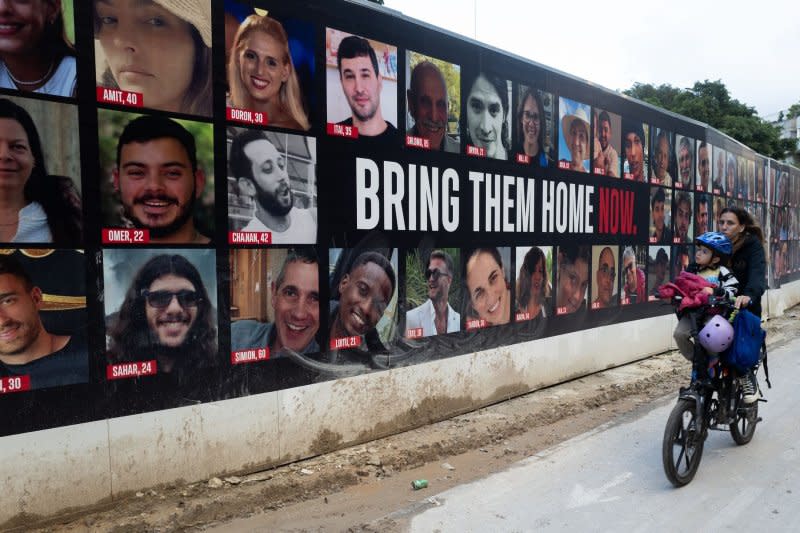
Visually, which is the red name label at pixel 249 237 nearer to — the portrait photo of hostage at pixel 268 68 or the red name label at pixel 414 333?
the portrait photo of hostage at pixel 268 68

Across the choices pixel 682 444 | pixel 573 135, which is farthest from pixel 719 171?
pixel 682 444

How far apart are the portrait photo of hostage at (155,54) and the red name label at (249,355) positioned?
1962mm

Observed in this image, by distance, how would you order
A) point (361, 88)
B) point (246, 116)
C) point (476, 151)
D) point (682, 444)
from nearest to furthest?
point (682, 444) < point (246, 116) < point (361, 88) < point (476, 151)

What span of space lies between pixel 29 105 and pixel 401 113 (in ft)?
11.6

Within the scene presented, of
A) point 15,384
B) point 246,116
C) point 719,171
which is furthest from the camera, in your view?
point 719,171

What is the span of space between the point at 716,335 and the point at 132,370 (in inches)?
185

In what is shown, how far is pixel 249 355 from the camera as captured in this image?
518 centimetres

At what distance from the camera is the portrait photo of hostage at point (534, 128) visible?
8156 millimetres

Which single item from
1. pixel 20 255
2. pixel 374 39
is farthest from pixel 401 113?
pixel 20 255

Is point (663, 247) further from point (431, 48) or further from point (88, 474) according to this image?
point (88, 474)

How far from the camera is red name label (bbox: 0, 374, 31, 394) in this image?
394 cm

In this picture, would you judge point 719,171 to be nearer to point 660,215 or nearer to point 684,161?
point 684,161

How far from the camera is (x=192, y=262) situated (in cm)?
480

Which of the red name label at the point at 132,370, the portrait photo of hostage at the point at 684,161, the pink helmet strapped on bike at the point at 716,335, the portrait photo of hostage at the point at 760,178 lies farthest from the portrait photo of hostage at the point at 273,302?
the portrait photo of hostage at the point at 760,178
